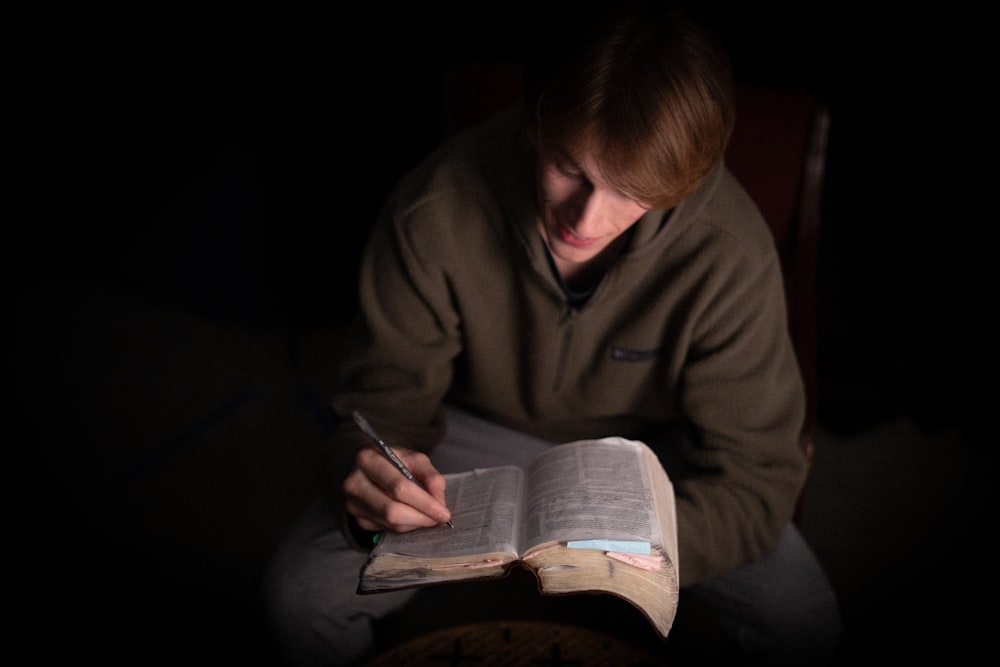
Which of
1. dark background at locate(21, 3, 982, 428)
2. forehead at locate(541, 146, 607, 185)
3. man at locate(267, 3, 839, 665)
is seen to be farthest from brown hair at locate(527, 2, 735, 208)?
dark background at locate(21, 3, 982, 428)

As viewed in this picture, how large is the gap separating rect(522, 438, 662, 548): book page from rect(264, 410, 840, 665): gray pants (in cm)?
36

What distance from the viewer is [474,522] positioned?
92 centimetres

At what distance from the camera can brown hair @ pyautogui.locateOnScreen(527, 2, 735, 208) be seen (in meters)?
0.85

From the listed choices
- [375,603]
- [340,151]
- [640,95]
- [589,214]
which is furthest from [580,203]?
[340,151]

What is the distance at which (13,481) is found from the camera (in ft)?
6.30

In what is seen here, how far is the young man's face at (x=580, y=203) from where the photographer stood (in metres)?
0.93

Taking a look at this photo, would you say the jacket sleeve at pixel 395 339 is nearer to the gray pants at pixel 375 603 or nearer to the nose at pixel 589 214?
the gray pants at pixel 375 603

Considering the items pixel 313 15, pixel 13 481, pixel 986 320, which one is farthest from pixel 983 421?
pixel 13 481

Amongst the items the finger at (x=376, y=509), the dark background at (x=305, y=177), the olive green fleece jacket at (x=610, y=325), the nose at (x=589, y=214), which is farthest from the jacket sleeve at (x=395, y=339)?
the dark background at (x=305, y=177)

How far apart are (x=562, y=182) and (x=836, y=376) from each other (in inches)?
55.3

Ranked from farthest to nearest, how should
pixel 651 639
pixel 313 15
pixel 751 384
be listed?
1. pixel 313 15
2. pixel 651 639
3. pixel 751 384

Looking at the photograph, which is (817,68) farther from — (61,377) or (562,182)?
(61,377)

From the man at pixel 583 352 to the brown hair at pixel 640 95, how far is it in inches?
4.7

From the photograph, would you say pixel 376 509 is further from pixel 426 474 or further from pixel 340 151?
pixel 340 151
